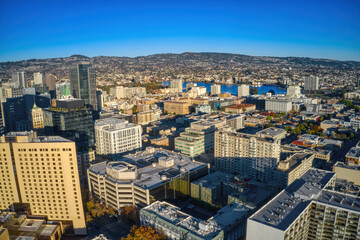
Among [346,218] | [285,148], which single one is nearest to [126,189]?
[346,218]

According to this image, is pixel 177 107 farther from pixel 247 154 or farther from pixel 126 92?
pixel 247 154

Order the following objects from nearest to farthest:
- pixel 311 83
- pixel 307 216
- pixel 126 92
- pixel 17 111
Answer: pixel 307 216, pixel 17 111, pixel 126 92, pixel 311 83

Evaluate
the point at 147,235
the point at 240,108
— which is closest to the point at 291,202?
the point at 147,235

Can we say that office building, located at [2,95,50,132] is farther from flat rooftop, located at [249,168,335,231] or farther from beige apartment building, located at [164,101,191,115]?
flat rooftop, located at [249,168,335,231]

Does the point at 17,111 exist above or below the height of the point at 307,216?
above

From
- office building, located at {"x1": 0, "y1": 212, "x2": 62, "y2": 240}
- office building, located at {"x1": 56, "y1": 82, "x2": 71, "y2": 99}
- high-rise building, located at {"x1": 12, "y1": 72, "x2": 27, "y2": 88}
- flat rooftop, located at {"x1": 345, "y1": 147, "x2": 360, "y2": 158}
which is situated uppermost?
high-rise building, located at {"x1": 12, "y1": 72, "x2": 27, "y2": 88}

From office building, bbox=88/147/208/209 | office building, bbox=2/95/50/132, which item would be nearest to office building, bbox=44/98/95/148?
office building, bbox=88/147/208/209

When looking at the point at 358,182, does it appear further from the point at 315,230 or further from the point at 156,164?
the point at 156,164
